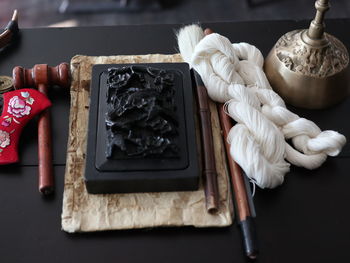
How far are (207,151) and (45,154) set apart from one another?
0.32 metres

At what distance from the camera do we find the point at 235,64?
105 centimetres

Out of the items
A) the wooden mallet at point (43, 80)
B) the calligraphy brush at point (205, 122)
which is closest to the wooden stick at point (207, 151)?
the calligraphy brush at point (205, 122)

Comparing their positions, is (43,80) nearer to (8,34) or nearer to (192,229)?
(8,34)

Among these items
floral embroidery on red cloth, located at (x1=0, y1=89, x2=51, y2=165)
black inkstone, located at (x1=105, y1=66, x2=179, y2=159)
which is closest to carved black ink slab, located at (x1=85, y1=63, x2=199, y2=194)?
black inkstone, located at (x1=105, y1=66, x2=179, y2=159)

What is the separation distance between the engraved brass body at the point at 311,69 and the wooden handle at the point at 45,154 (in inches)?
19.8

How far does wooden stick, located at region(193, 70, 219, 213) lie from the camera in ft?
2.86

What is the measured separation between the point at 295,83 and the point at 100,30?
0.53 metres

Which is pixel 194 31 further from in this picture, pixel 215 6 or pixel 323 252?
pixel 215 6

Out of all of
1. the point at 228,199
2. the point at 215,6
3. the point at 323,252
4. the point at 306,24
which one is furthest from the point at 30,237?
the point at 215,6

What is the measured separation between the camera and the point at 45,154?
3.07 feet

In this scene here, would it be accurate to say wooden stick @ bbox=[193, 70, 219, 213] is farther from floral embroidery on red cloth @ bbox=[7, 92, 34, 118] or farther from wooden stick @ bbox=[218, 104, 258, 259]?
floral embroidery on red cloth @ bbox=[7, 92, 34, 118]

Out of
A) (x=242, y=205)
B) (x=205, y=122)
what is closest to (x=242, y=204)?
(x=242, y=205)

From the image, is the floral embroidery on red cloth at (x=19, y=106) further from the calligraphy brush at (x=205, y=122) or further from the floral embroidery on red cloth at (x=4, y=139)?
the calligraphy brush at (x=205, y=122)

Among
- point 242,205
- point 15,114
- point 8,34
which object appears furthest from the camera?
point 8,34
